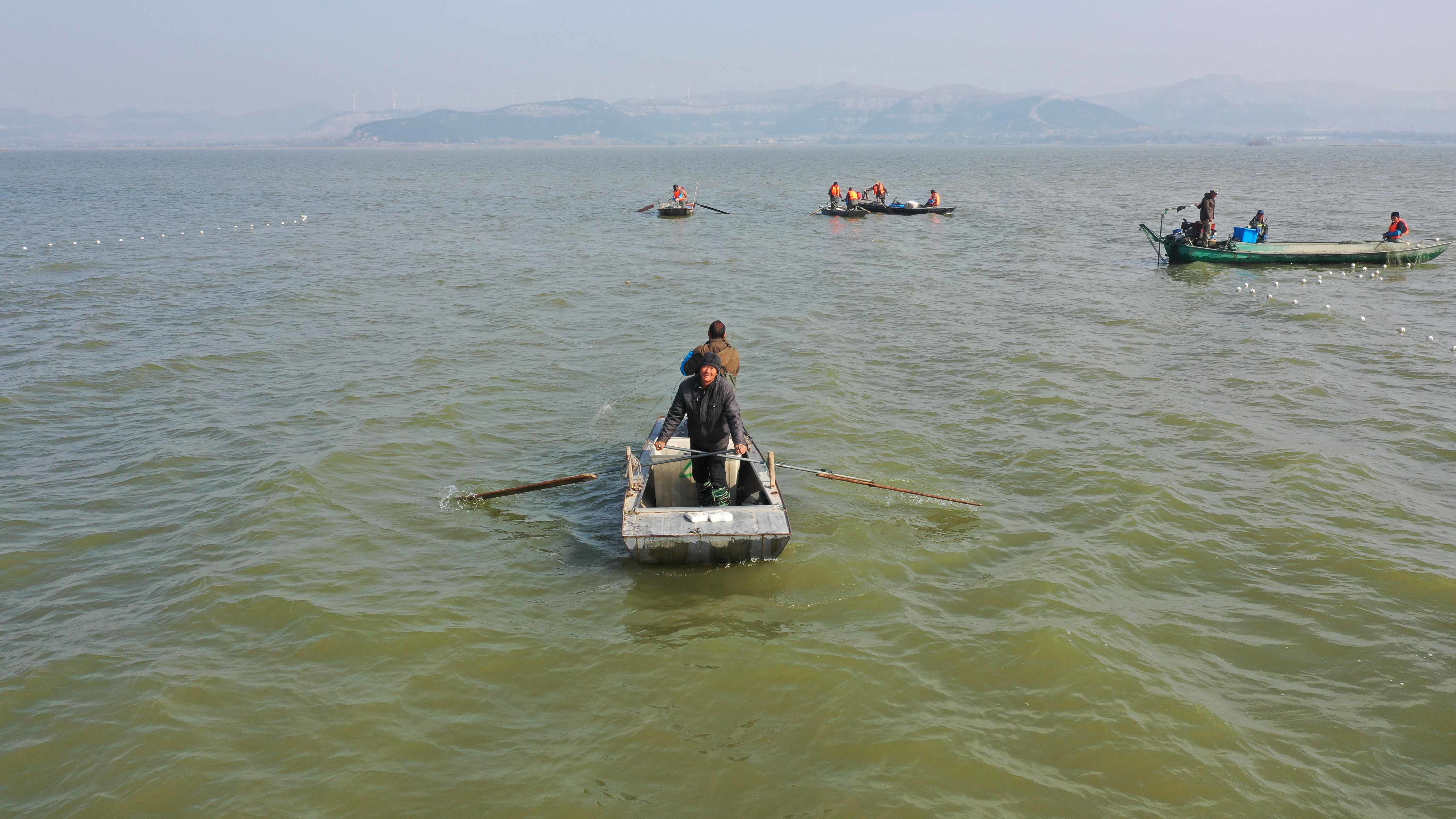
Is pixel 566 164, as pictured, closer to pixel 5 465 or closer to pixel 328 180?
pixel 328 180

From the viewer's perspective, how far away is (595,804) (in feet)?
21.2

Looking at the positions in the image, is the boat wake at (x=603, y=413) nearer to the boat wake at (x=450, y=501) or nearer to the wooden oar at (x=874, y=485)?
the boat wake at (x=450, y=501)

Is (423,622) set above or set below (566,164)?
below

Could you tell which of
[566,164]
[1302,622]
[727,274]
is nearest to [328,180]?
[566,164]

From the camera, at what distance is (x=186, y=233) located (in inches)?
1566

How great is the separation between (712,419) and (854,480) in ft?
6.78

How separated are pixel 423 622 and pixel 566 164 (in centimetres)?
14541

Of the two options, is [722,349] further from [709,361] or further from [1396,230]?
[1396,230]

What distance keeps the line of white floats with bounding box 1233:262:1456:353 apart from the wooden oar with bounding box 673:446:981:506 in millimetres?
16734


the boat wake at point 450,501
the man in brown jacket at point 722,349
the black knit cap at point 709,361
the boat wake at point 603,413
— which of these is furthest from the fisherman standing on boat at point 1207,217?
the boat wake at point 450,501

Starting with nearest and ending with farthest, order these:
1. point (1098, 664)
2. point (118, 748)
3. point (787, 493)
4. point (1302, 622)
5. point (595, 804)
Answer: point (595, 804) → point (118, 748) → point (1098, 664) → point (1302, 622) → point (787, 493)

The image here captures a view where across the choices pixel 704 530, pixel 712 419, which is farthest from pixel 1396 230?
pixel 704 530

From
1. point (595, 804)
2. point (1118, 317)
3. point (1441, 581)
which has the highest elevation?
point (1118, 317)

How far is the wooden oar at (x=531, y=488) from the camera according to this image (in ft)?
35.2
